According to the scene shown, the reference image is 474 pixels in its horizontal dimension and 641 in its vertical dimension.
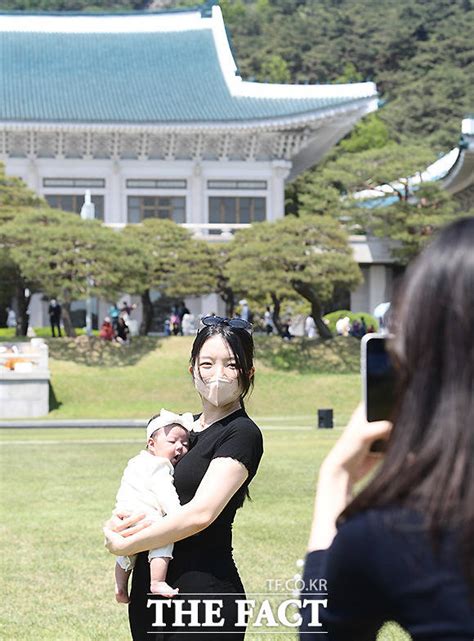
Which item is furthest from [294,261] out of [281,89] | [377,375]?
[377,375]

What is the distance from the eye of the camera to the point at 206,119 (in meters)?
42.6

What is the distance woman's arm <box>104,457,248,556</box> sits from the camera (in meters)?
3.38

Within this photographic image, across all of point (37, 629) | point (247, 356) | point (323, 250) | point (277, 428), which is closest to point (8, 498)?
point (37, 629)

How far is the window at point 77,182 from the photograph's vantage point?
1761 inches

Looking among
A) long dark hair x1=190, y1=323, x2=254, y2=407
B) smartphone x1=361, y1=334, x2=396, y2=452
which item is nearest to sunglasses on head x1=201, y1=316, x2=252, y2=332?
long dark hair x1=190, y1=323, x2=254, y2=407

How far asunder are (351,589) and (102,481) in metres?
12.3

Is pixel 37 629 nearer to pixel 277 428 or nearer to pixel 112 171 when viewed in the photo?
pixel 277 428

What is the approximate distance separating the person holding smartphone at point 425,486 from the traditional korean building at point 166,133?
40.4 meters

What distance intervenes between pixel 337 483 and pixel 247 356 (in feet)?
5.10

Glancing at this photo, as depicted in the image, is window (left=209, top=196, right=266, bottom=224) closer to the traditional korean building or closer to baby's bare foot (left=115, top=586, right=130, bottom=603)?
the traditional korean building

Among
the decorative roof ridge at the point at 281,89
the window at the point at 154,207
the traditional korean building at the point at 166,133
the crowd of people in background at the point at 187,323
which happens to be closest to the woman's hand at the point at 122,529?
the crowd of people in background at the point at 187,323

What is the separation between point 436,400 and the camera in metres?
1.83

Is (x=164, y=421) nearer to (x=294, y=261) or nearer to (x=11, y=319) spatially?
(x=294, y=261)

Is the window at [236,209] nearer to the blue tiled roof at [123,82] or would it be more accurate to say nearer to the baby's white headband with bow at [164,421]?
the blue tiled roof at [123,82]
